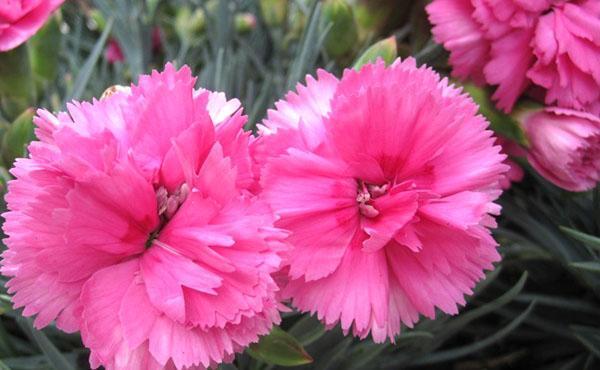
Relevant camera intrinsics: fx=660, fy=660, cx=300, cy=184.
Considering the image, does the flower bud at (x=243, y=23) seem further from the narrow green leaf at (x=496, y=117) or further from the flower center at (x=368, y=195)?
the flower center at (x=368, y=195)

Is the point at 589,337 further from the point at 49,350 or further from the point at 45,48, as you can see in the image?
the point at 45,48

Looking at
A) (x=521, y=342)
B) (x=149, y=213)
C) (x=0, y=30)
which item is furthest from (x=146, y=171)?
(x=521, y=342)

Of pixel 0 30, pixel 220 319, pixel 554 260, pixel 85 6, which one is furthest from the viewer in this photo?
pixel 85 6

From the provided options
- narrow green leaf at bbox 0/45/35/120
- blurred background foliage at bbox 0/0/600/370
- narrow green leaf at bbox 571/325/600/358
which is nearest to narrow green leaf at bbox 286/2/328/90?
blurred background foliage at bbox 0/0/600/370

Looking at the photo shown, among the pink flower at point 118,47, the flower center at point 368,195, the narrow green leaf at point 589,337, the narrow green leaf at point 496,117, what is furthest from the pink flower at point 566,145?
the pink flower at point 118,47

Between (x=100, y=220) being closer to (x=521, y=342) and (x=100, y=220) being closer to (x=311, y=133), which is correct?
(x=311, y=133)

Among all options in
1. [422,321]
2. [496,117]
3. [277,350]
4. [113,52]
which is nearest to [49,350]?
[277,350]

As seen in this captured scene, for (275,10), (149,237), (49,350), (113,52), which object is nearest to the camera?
(149,237)
